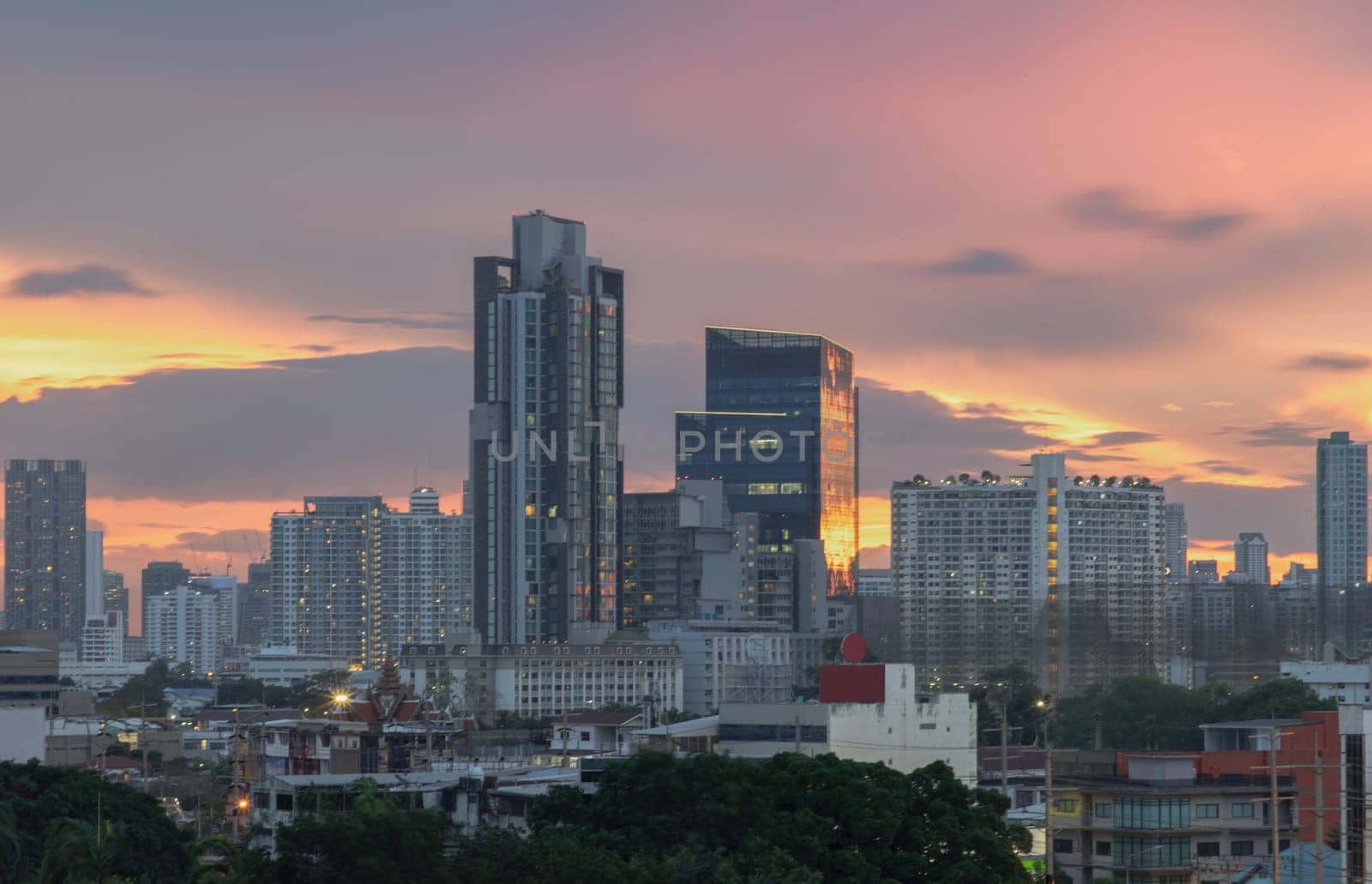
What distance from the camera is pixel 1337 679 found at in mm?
130375

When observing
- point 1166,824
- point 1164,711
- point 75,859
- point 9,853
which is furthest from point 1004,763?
point 1164,711

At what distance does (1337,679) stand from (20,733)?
80713 millimetres

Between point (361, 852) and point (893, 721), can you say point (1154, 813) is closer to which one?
point (893, 721)

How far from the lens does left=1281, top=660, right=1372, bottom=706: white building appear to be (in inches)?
4272

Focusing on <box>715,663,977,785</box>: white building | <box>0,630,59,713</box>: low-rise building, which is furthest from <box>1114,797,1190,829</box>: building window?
<box>0,630,59,713</box>: low-rise building

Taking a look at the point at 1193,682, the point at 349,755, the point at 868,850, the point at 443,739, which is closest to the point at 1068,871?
the point at 868,850

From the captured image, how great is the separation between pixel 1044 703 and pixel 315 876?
370ft

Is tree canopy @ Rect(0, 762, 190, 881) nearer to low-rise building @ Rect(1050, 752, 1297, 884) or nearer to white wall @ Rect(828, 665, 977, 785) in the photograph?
white wall @ Rect(828, 665, 977, 785)

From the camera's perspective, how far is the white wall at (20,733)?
88.8 meters

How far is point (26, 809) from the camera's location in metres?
62.8

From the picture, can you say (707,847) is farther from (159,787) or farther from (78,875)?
(159,787)

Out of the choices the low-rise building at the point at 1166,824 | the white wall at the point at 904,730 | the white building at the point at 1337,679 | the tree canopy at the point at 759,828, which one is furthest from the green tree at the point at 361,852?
the white building at the point at 1337,679

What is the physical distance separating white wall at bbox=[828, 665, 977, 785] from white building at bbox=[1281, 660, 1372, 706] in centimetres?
2802

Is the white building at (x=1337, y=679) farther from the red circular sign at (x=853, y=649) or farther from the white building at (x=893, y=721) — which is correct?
the red circular sign at (x=853, y=649)
